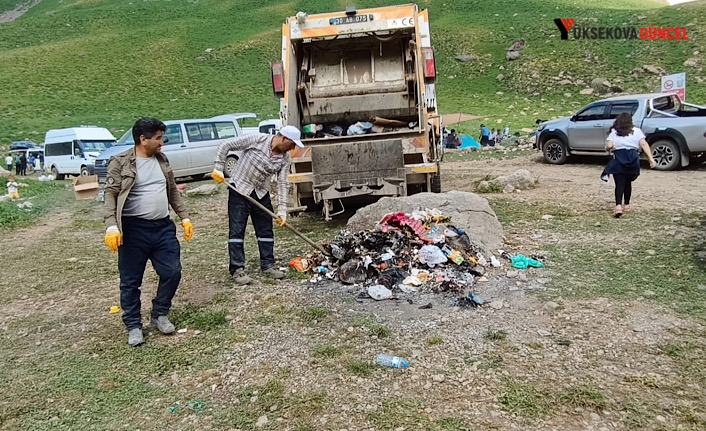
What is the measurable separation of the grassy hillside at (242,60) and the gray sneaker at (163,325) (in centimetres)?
2011

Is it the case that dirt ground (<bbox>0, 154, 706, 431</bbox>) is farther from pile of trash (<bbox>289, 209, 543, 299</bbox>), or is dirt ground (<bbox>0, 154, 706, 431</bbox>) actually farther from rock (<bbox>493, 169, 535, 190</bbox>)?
rock (<bbox>493, 169, 535, 190</bbox>)

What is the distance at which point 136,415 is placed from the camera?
2986 mm

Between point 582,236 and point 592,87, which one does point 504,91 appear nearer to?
point 592,87

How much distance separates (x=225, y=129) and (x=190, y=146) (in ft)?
4.05

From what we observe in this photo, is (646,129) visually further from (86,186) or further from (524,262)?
(86,186)

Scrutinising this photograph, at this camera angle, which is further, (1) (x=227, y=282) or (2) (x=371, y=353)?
(1) (x=227, y=282)

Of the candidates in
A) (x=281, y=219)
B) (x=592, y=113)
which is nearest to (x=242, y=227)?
(x=281, y=219)

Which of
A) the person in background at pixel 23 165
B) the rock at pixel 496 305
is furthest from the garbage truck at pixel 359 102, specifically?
the person in background at pixel 23 165

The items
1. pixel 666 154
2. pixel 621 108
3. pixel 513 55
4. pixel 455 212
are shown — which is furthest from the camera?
pixel 513 55

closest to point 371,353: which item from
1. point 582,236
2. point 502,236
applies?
point 502,236

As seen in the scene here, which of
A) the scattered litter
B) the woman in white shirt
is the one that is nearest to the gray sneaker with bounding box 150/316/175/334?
the scattered litter

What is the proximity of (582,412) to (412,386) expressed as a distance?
35.0 inches

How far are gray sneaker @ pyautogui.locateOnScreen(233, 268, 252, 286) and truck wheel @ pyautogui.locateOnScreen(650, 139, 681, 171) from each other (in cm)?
882

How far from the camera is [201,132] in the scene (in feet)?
43.8
